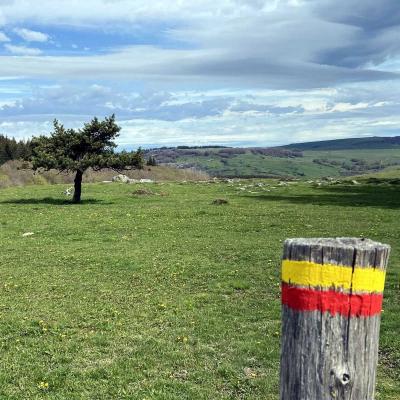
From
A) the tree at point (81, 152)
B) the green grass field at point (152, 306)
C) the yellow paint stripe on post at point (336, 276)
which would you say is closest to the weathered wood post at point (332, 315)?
the yellow paint stripe on post at point (336, 276)

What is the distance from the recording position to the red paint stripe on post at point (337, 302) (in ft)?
12.0

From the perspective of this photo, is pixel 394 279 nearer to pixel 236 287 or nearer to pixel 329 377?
pixel 236 287

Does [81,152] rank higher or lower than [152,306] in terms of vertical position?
higher

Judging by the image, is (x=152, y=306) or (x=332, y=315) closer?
(x=332, y=315)

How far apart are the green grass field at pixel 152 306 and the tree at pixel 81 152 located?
38.6 ft

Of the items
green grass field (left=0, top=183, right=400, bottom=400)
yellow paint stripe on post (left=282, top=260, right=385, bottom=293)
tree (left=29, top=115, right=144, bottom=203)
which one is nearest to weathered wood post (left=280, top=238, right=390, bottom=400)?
yellow paint stripe on post (left=282, top=260, right=385, bottom=293)

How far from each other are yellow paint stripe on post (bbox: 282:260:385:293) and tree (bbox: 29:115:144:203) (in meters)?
48.6

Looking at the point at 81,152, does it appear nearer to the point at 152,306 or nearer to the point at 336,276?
the point at 152,306

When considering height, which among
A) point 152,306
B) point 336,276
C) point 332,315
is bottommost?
point 152,306

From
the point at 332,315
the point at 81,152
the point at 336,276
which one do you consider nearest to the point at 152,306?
the point at 332,315

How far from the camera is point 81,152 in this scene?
174 feet

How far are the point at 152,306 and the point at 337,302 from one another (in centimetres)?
1402

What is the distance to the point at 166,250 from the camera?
27.5 m

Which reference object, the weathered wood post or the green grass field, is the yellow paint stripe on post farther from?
the green grass field
